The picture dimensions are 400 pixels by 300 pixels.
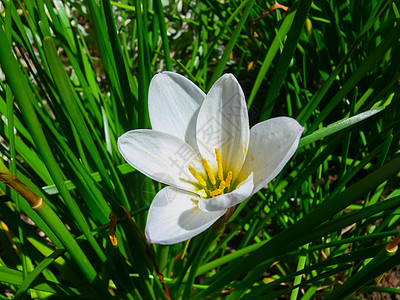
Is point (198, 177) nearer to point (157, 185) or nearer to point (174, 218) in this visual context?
point (174, 218)

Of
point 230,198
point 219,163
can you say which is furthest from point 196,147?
point 230,198

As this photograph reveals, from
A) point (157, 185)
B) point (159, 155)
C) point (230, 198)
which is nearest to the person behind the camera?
point (230, 198)

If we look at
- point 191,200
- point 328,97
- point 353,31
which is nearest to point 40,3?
point 191,200

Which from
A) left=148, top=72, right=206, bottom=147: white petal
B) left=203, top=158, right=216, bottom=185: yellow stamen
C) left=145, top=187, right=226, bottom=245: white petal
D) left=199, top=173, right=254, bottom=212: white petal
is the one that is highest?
left=148, top=72, right=206, bottom=147: white petal

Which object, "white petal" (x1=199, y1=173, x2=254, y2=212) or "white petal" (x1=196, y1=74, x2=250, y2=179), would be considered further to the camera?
"white petal" (x1=196, y1=74, x2=250, y2=179)

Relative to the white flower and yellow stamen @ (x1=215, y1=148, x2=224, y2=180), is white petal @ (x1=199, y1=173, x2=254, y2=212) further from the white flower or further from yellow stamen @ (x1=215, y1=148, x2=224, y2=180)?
yellow stamen @ (x1=215, y1=148, x2=224, y2=180)

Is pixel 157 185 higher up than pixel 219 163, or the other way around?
pixel 219 163

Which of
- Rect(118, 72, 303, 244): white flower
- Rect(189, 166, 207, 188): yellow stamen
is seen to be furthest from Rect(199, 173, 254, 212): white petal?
Rect(189, 166, 207, 188): yellow stamen

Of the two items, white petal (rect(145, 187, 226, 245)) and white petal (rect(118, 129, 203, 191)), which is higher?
white petal (rect(118, 129, 203, 191))
